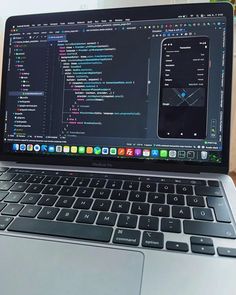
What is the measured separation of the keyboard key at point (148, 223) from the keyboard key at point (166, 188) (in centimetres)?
9

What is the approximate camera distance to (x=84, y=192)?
0.46 metres

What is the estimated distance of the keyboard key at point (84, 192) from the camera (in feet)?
1.49

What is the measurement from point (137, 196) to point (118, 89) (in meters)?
0.25

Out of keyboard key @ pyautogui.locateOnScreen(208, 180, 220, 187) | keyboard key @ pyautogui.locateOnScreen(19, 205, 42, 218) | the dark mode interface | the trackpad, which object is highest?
the dark mode interface

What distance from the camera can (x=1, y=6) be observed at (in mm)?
1073

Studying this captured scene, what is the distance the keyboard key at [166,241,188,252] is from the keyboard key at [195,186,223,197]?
149mm

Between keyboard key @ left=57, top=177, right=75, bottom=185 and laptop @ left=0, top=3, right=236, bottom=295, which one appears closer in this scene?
laptop @ left=0, top=3, right=236, bottom=295

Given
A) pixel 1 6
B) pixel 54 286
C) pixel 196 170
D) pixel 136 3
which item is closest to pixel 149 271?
pixel 54 286

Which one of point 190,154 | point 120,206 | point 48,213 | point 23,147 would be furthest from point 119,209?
point 23,147

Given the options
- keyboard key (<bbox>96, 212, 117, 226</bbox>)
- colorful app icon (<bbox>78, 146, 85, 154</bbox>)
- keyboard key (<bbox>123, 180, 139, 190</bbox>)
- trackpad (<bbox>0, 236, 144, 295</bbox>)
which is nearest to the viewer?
trackpad (<bbox>0, 236, 144, 295</bbox>)

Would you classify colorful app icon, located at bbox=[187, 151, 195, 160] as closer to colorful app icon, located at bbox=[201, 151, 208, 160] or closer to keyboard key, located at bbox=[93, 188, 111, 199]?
colorful app icon, located at bbox=[201, 151, 208, 160]

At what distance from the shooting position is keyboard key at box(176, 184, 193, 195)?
1.50ft

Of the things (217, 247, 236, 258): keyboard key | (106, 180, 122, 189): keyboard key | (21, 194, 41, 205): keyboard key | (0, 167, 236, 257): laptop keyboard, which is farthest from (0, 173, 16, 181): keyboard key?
(217, 247, 236, 258): keyboard key

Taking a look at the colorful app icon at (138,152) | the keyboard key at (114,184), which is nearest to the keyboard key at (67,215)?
the keyboard key at (114,184)
